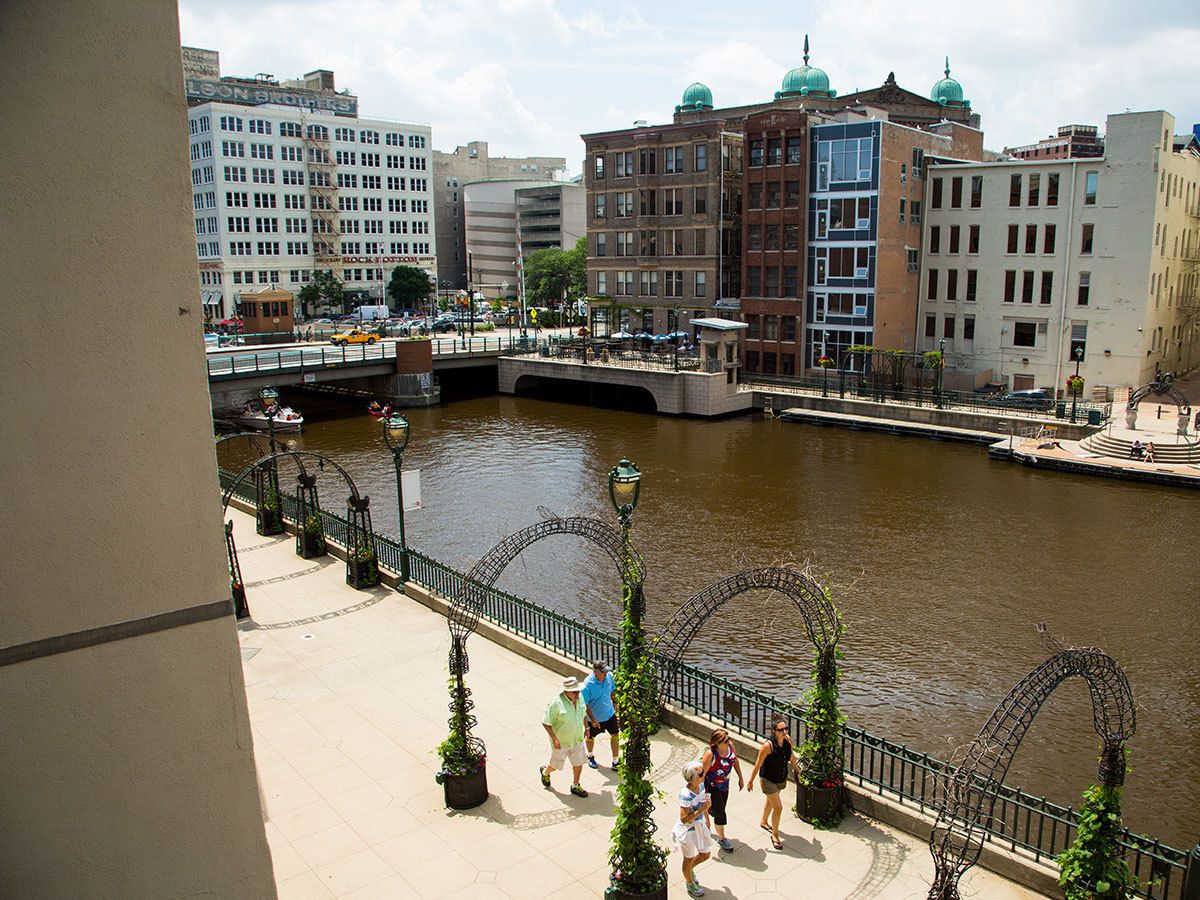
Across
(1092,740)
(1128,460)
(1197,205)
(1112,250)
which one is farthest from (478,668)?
(1197,205)

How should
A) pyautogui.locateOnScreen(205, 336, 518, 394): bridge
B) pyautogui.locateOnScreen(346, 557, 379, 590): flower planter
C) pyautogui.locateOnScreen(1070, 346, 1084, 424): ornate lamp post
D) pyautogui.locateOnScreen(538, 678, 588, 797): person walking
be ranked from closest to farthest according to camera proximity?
1. pyautogui.locateOnScreen(538, 678, 588, 797): person walking
2. pyautogui.locateOnScreen(346, 557, 379, 590): flower planter
3. pyautogui.locateOnScreen(1070, 346, 1084, 424): ornate lamp post
4. pyautogui.locateOnScreen(205, 336, 518, 394): bridge

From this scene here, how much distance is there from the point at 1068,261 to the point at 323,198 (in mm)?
78723

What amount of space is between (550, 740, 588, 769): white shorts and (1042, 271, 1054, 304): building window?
162 ft

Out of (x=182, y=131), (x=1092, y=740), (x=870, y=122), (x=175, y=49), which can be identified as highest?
(x=870, y=122)

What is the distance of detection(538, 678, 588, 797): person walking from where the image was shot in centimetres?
1284

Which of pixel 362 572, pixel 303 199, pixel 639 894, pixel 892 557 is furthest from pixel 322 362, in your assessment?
pixel 303 199

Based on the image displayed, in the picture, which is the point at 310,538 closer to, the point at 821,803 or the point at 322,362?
the point at 821,803

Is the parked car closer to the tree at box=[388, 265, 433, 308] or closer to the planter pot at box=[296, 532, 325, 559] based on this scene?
the planter pot at box=[296, 532, 325, 559]

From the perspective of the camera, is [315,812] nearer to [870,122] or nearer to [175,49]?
[175,49]

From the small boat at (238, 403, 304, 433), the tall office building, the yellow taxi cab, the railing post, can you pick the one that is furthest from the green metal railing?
the tall office building

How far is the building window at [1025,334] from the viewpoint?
54.8 metres

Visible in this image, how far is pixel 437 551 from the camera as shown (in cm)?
3034

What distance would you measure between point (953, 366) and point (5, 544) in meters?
59.1

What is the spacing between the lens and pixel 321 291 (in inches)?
4011
